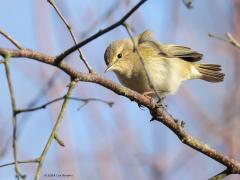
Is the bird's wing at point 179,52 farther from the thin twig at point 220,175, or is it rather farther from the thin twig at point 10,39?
the thin twig at point 10,39

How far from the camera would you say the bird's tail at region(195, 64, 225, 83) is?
180 inches

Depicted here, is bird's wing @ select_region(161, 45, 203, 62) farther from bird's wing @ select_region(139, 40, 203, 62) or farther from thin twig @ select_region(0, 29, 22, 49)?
thin twig @ select_region(0, 29, 22, 49)

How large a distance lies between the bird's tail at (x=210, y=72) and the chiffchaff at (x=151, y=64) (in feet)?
0.58

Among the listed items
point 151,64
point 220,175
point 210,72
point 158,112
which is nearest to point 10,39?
point 158,112

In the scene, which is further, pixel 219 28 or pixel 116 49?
pixel 219 28

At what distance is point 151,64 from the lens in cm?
399

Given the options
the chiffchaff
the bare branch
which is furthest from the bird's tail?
the bare branch

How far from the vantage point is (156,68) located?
13.0 feet

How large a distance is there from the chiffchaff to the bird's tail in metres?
0.18

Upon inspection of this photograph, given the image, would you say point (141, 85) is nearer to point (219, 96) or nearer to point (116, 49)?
point (116, 49)

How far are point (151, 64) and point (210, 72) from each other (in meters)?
0.89

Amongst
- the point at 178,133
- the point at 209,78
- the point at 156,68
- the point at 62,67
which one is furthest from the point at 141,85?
the point at 62,67

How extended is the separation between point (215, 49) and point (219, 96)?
1.88 feet

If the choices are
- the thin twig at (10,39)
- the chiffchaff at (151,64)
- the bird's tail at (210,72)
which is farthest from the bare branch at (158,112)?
the bird's tail at (210,72)
